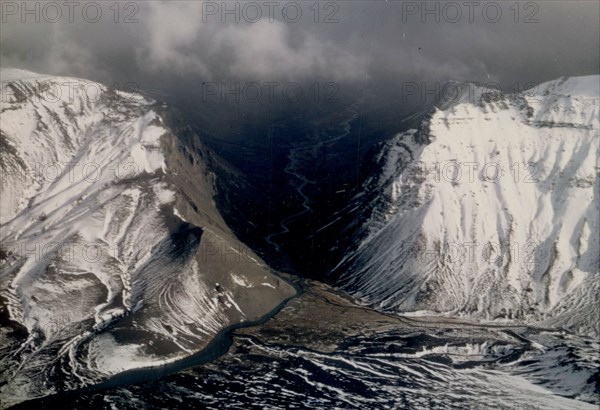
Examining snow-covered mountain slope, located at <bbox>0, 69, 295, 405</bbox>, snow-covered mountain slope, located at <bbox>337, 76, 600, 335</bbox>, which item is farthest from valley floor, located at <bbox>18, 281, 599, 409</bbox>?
snow-covered mountain slope, located at <bbox>337, 76, 600, 335</bbox>

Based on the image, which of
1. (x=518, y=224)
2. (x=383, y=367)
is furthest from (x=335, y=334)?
(x=518, y=224)

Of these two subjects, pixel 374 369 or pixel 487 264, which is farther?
pixel 487 264

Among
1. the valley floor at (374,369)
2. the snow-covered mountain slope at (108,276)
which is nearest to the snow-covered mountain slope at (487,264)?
the valley floor at (374,369)

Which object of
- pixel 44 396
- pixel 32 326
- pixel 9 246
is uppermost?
pixel 9 246

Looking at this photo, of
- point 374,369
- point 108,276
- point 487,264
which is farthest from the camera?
point 487,264

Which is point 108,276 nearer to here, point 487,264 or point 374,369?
point 374,369

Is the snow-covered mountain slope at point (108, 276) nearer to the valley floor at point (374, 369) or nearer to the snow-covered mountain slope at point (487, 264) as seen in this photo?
the valley floor at point (374, 369)

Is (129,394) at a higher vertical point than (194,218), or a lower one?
lower

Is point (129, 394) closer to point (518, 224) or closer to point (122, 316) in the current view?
point (122, 316)

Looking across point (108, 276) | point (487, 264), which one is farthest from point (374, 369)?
point (108, 276)
